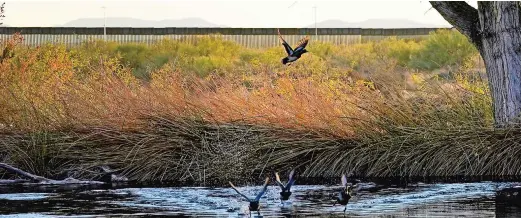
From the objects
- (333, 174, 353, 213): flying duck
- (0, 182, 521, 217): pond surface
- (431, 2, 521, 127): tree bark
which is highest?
(431, 2, 521, 127): tree bark

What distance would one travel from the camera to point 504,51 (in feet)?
45.9

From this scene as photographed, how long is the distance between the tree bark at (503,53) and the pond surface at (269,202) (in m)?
1.68

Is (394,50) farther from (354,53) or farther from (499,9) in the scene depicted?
(499,9)

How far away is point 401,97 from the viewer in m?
14.2

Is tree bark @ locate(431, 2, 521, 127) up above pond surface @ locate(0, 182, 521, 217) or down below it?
above

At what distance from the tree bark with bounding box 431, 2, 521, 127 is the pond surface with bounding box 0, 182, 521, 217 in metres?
1.68

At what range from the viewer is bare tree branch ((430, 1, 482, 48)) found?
47.0 ft

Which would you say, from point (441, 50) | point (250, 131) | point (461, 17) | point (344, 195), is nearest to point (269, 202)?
point (344, 195)

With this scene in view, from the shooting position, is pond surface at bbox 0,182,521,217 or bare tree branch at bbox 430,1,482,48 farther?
bare tree branch at bbox 430,1,482,48

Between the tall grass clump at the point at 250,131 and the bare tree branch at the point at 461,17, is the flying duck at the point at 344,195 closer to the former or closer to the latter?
the tall grass clump at the point at 250,131

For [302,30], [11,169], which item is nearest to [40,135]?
[11,169]

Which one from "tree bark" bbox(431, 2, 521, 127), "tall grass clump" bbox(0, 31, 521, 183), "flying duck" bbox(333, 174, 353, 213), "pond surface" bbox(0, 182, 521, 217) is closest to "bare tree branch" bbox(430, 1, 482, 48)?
"tree bark" bbox(431, 2, 521, 127)

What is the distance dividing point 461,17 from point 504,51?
784 millimetres

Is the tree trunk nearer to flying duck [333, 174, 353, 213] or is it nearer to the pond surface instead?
the pond surface
